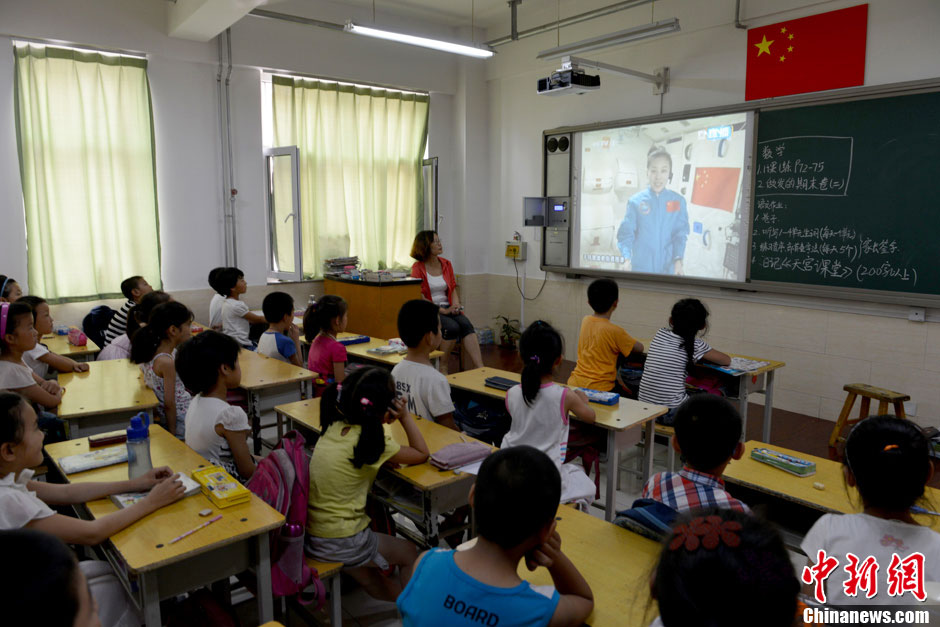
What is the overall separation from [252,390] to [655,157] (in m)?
4.20

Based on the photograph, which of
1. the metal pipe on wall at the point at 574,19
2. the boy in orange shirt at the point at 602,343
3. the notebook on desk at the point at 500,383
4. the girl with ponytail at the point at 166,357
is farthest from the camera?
the metal pipe on wall at the point at 574,19

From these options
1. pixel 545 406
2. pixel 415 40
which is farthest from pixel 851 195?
pixel 415 40

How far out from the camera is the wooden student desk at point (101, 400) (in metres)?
2.82

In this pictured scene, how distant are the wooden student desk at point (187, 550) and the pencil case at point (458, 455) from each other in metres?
0.63

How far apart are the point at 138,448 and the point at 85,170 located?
170 inches

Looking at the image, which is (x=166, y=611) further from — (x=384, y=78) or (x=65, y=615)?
(x=384, y=78)

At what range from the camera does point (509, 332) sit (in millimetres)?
7496

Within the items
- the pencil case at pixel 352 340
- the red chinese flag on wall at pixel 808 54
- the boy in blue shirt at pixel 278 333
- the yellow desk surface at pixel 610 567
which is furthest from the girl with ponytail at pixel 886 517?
the red chinese flag on wall at pixel 808 54

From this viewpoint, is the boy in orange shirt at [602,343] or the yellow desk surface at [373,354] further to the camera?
the yellow desk surface at [373,354]

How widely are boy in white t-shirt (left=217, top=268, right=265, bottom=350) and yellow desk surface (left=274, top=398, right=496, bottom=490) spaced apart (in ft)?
6.50

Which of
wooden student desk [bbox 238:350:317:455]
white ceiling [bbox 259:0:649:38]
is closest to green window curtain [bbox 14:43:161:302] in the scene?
white ceiling [bbox 259:0:649:38]

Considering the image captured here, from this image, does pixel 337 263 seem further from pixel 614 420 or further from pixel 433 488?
pixel 433 488

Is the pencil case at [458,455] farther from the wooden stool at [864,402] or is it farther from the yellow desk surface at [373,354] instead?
the wooden stool at [864,402]

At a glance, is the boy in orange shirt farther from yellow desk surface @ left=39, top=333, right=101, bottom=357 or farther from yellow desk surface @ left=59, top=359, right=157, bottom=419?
yellow desk surface @ left=39, top=333, right=101, bottom=357
